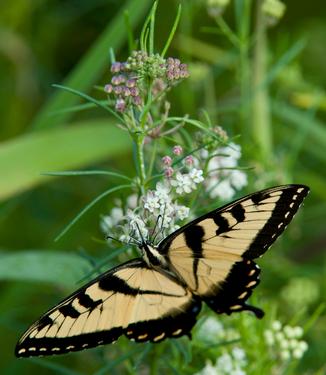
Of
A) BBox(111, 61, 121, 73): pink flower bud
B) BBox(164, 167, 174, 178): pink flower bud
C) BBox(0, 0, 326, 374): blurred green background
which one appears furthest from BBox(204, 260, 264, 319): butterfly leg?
BBox(111, 61, 121, 73): pink flower bud

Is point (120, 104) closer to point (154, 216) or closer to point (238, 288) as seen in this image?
point (154, 216)

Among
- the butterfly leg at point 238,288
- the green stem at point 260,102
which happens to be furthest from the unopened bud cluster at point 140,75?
the green stem at point 260,102

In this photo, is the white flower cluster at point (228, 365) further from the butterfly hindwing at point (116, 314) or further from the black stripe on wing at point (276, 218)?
the black stripe on wing at point (276, 218)

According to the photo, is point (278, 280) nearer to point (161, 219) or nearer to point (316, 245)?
point (316, 245)

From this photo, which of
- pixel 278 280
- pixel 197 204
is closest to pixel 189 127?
pixel 278 280

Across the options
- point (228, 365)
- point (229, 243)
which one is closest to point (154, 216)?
point (229, 243)
